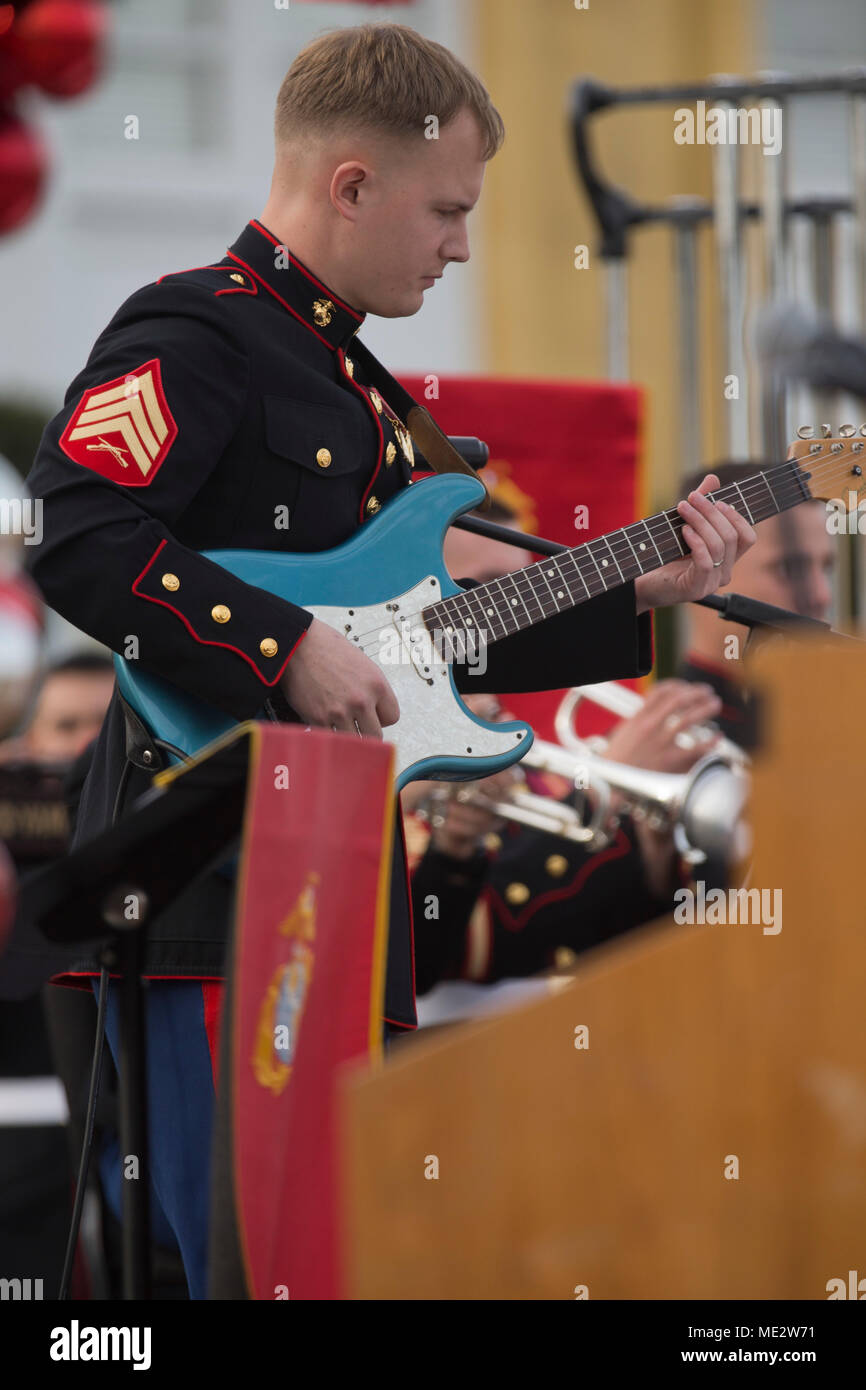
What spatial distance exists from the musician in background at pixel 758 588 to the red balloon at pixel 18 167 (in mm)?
1922

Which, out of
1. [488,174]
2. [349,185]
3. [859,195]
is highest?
[488,174]

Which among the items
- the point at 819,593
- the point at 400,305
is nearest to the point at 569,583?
the point at 400,305

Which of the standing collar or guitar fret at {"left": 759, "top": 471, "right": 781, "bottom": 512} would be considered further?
guitar fret at {"left": 759, "top": 471, "right": 781, "bottom": 512}

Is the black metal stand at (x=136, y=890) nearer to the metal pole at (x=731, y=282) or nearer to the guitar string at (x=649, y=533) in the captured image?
the guitar string at (x=649, y=533)

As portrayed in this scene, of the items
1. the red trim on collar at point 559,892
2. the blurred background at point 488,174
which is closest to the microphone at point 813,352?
the red trim on collar at point 559,892

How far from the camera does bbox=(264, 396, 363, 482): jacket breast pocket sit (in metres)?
2.03

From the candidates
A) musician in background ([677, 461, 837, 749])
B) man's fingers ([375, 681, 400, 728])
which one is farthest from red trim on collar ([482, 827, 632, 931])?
man's fingers ([375, 681, 400, 728])

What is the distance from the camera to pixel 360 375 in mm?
2236

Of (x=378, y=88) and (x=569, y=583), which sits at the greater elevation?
(x=378, y=88)

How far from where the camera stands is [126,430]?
1.93 meters

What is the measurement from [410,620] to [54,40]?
84cm

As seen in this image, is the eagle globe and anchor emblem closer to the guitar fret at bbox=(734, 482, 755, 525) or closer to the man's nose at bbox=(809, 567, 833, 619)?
the guitar fret at bbox=(734, 482, 755, 525)

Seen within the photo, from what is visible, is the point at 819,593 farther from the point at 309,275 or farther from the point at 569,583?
the point at 309,275

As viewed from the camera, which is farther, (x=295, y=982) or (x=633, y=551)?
(x=633, y=551)
